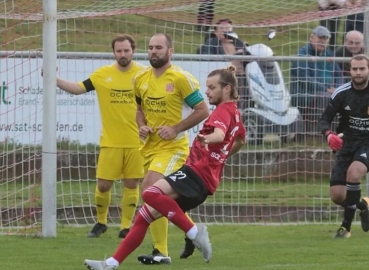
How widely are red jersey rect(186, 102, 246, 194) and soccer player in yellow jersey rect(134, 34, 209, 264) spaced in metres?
0.81

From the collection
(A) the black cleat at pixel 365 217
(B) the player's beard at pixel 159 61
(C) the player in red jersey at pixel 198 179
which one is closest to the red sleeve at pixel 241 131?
(C) the player in red jersey at pixel 198 179

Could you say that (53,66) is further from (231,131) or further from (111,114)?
(231,131)

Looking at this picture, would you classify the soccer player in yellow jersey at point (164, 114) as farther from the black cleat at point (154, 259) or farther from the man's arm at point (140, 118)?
the black cleat at point (154, 259)

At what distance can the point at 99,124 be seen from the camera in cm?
1544

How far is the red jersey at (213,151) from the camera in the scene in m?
9.50

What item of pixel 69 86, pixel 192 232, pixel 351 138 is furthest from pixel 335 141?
pixel 69 86

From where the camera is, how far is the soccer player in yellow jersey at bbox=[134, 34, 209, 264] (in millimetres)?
10398

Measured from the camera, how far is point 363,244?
11.6m

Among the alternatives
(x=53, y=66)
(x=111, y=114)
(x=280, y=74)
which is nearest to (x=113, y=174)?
(x=111, y=114)

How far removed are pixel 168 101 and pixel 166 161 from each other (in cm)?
61

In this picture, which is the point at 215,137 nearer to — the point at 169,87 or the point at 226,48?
the point at 169,87

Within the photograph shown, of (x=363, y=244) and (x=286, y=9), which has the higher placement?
(x=286, y=9)

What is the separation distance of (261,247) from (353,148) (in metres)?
1.77

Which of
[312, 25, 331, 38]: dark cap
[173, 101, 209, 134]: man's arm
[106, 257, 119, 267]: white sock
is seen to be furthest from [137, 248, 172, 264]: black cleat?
[312, 25, 331, 38]: dark cap
